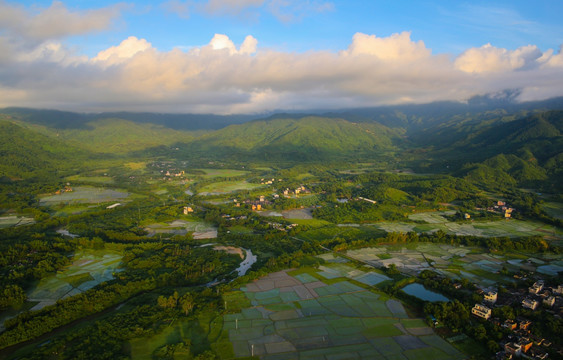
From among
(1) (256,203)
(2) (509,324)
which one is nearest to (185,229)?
(1) (256,203)

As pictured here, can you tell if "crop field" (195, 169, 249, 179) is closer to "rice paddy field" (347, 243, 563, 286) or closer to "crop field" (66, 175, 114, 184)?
"crop field" (66, 175, 114, 184)

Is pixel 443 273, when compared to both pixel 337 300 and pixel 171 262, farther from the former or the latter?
pixel 171 262

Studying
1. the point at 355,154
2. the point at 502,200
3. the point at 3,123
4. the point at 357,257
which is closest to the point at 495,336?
the point at 357,257

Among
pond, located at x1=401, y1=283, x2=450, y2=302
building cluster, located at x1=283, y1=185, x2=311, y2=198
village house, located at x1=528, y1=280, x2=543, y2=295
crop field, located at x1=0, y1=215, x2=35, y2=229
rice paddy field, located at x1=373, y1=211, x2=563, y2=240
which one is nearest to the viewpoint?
pond, located at x1=401, y1=283, x2=450, y2=302

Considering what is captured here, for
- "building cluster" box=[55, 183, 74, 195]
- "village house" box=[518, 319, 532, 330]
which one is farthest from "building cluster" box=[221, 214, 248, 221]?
"building cluster" box=[55, 183, 74, 195]

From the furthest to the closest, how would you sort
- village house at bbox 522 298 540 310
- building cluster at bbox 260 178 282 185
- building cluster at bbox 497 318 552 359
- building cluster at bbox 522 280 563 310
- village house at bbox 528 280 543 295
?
building cluster at bbox 260 178 282 185
village house at bbox 528 280 543 295
building cluster at bbox 522 280 563 310
village house at bbox 522 298 540 310
building cluster at bbox 497 318 552 359

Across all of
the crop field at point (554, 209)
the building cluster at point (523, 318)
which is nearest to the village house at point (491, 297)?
the building cluster at point (523, 318)

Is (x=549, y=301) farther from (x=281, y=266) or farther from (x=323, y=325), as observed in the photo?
(x=281, y=266)
